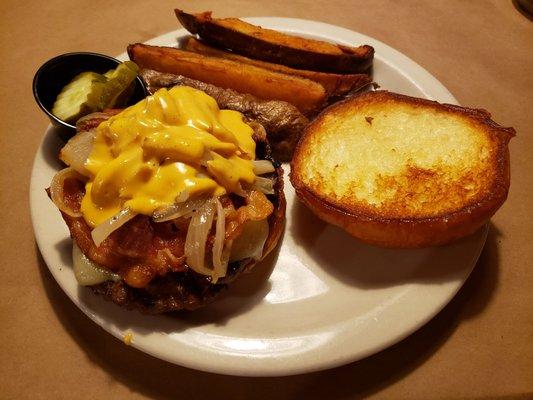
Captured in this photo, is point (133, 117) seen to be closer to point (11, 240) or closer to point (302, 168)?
point (302, 168)

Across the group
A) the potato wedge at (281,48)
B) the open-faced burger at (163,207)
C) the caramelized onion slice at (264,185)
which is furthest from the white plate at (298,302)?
the potato wedge at (281,48)

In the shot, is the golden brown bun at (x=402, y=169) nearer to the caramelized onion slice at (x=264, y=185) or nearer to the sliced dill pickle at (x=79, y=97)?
the caramelized onion slice at (x=264, y=185)

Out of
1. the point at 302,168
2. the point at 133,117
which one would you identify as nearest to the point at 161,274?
the point at 133,117

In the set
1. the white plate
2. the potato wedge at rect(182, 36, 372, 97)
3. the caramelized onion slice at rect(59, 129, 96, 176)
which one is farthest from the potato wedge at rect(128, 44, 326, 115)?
the caramelized onion slice at rect(59, 129, 96, 176)

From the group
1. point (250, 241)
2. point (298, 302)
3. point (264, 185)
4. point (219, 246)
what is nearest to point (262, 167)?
point (264, 185)

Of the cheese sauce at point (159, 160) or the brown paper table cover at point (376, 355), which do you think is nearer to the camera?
the cheese sauce at point (159, 160)

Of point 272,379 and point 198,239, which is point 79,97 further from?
point 272,379

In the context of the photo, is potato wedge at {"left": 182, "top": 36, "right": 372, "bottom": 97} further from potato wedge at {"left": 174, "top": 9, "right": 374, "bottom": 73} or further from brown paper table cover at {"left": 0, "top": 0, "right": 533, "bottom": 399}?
brown paper table cover at {"left": 0, "top": 0, "right": 533, "bottom": 399}

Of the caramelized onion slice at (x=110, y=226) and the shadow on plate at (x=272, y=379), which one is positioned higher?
the caramelized onion slice at (x=110, y=226)
